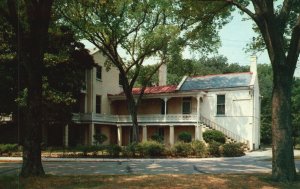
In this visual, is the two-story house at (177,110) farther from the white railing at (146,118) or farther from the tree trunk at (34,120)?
the tree trunk at (34,120)

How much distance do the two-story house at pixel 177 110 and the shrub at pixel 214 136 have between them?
7.55 feet

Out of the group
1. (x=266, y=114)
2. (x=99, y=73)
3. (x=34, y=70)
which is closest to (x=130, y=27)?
(x=99, y=73)

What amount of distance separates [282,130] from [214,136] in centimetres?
2368

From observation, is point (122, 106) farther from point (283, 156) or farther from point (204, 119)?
point (283, 156)

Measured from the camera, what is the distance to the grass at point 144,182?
1102cm

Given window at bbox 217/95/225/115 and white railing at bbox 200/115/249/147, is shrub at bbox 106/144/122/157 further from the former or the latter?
window at bbox 217/95/225/115

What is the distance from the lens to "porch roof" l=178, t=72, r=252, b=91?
4025 cm

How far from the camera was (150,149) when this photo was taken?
27344 millimetres

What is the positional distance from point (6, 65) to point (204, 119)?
19571mm

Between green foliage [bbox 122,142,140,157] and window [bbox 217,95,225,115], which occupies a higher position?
window [bbox 217,95,225,115]

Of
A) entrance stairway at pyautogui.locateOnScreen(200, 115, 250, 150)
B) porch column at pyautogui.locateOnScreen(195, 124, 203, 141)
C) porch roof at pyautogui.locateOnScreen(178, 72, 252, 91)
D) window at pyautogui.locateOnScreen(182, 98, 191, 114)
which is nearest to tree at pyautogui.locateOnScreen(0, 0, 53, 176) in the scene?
porch column at pyautogui.locateOnScreen(195, 124, 203, 141)

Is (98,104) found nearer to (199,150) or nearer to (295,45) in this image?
(199,150)

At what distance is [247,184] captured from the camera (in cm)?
1152

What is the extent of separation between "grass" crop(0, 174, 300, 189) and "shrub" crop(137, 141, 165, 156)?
14281 millimetres
